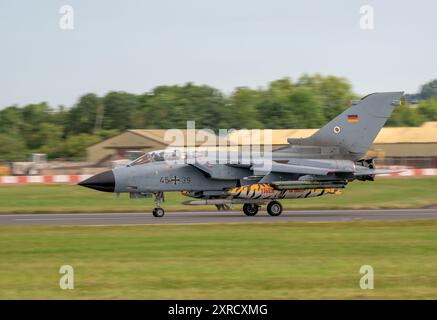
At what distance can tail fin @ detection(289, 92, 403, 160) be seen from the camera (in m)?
27.2

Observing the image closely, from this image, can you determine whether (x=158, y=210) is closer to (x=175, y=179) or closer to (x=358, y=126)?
(x=175, y=179)

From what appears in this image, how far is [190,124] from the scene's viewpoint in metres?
88.8

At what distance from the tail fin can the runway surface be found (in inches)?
95.0

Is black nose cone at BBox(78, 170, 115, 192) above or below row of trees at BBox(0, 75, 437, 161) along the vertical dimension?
below

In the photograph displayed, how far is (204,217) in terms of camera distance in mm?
26875

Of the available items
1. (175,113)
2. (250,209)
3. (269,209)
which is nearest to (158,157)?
(250,209)

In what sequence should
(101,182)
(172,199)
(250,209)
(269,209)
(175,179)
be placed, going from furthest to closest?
(172,199)
(250,209)
(269,209)
(175,179)
(101,182)

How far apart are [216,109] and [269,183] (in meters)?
74.5

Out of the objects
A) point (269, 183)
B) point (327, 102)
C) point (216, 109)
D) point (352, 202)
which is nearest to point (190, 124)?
point (216, 109)

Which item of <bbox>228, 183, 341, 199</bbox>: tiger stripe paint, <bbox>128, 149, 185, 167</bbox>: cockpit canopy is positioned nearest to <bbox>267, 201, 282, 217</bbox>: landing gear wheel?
<bbox>228, 183, 341, 199</bbox>: tiger stripe paint

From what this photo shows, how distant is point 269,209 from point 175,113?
7688cm

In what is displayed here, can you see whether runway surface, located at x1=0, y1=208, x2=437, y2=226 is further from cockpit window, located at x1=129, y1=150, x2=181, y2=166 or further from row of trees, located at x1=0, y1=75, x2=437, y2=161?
row of trees, located at x1=0, y1=75, x2=437, y2=161

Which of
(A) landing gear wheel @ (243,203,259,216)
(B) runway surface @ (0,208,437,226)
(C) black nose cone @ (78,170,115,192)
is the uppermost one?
(C) black nose cone @ (78,170,115,192)

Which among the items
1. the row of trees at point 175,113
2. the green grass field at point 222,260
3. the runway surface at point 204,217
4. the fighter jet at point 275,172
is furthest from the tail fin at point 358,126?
the row of trees at point 175,113
